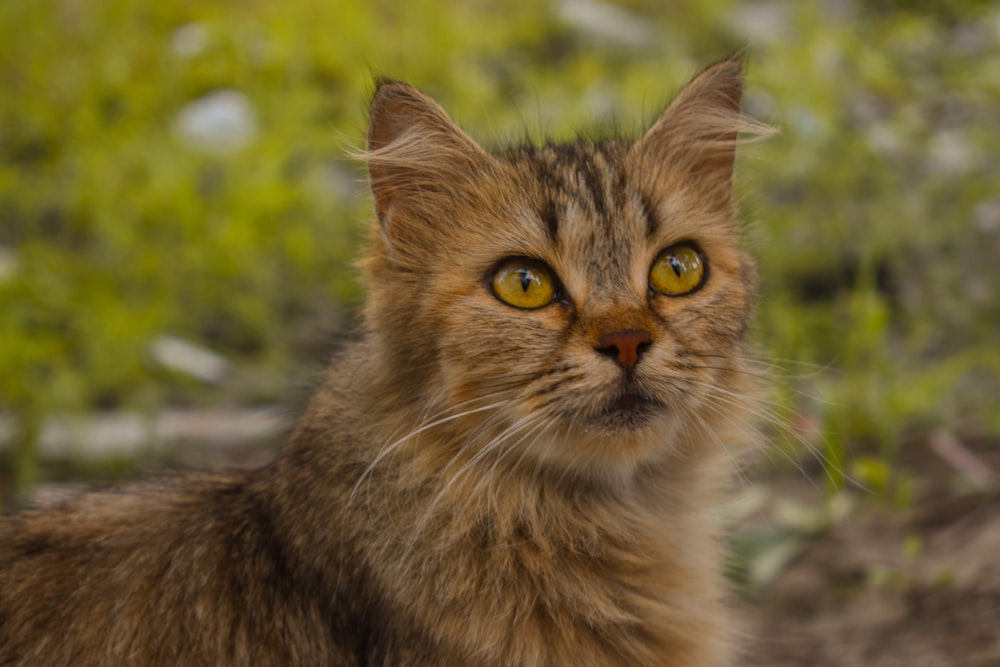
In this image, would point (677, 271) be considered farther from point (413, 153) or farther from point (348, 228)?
point (348, 228)

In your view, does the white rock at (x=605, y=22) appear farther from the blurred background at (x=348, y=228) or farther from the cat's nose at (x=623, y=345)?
the cat's nose at (x=623, y=345)

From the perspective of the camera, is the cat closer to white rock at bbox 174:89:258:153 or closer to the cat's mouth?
the cat's mouth

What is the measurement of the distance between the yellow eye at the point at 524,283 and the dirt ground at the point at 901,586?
1406 mm

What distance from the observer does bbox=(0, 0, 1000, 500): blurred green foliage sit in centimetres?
459

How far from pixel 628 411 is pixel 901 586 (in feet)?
6.13

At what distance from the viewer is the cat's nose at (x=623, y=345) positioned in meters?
2.27

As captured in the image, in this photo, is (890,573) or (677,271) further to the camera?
(890,573)

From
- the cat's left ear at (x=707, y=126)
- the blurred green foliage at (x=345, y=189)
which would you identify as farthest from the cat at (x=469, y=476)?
the blurred green foliage at (x=345, y=189)

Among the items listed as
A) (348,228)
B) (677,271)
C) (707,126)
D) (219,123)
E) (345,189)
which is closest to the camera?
(677,271)

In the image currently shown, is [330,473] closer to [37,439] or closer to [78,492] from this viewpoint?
[78,492]

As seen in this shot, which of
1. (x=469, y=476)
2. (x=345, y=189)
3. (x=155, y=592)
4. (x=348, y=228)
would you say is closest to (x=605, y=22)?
(x=345, y=189)

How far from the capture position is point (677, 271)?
2.58 m

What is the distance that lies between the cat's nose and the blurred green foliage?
881 mm

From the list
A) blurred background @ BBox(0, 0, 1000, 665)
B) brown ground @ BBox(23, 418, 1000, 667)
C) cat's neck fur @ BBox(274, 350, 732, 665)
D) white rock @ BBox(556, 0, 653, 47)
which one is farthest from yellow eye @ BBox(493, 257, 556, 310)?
white rock @ BBox(556, 0, 653, 47)
